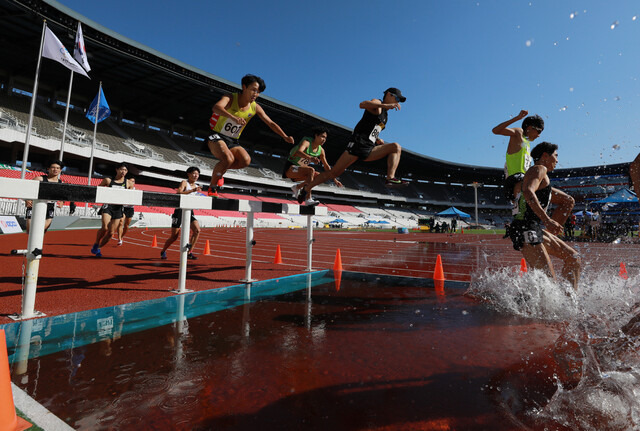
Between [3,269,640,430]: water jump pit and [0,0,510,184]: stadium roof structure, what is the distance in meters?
30.0

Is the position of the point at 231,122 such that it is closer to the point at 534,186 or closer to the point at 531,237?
the point at 534,186

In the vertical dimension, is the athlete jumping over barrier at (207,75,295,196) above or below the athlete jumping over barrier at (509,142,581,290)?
above

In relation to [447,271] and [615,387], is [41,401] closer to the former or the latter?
[615,387]

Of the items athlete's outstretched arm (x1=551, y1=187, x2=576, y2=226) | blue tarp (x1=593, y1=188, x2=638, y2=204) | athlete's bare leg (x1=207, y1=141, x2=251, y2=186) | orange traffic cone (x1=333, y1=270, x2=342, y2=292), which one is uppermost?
blue tarp (x1=593, y1=188, x2=638, y2=204)

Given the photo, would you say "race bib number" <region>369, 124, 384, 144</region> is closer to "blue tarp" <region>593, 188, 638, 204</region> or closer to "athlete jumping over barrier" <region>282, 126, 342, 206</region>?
"athlete jumping over barrier" <region>282, 126, 342, 206</region>

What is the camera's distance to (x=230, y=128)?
449 centimetres

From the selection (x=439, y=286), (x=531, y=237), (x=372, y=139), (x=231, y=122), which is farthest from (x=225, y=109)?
(x=531, y=237)

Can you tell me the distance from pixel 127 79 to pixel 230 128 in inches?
1465

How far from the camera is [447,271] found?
682 centimetres

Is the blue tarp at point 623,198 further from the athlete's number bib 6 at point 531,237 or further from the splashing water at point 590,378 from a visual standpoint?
the splashing water at point 590,378

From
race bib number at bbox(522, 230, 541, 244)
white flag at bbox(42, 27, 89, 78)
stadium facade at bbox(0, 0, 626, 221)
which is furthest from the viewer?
stadium facade at bbox(0, 0, 626, 221)

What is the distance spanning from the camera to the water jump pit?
1536mm

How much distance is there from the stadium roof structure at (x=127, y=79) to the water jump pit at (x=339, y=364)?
3005cm

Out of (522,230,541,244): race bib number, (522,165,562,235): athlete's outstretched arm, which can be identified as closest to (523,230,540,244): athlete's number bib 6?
(522,230,541,244): race bib number
